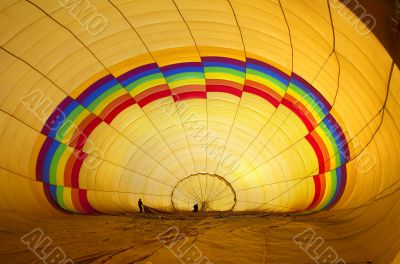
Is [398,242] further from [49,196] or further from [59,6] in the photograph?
[49,196]

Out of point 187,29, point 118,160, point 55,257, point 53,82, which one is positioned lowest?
point 55,257

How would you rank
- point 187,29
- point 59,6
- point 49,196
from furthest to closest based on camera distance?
point 49,196
point 187,29
point 59,6

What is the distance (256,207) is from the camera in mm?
8133

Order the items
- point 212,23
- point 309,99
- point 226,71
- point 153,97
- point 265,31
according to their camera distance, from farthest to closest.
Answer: point 153,97
point 226,71
point 309,99
point 212,23
point 265,31

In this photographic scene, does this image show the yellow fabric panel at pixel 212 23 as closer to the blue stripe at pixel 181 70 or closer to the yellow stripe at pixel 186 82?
the blue stripe at pixel 181 70

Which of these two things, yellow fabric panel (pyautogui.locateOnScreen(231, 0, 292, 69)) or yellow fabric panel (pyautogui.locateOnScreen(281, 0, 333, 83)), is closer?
yellow fabric panel (pyautogui.locateOnScreen(281, 0, 333, 83))

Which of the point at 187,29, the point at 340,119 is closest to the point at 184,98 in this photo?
the point at 187,29

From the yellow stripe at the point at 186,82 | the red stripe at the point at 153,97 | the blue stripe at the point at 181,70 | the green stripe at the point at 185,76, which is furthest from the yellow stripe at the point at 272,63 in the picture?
the red stripe at the point at 153,97

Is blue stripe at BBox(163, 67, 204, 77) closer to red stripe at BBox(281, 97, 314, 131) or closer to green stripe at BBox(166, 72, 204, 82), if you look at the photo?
green stripe at BBox(166, 72, 204, 82)

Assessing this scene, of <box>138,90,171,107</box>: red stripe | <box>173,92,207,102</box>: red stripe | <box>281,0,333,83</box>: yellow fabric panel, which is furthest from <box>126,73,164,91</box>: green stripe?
<box>281,0,333,83</box>: yellow fabric panel

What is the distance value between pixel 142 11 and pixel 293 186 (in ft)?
14.7

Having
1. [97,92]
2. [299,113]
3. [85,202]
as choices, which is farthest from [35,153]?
[299,113]

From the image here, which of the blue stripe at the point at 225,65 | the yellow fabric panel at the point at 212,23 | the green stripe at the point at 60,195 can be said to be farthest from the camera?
the green stripe at the point at 60,195

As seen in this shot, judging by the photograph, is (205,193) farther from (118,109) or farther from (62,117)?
(62,117)
